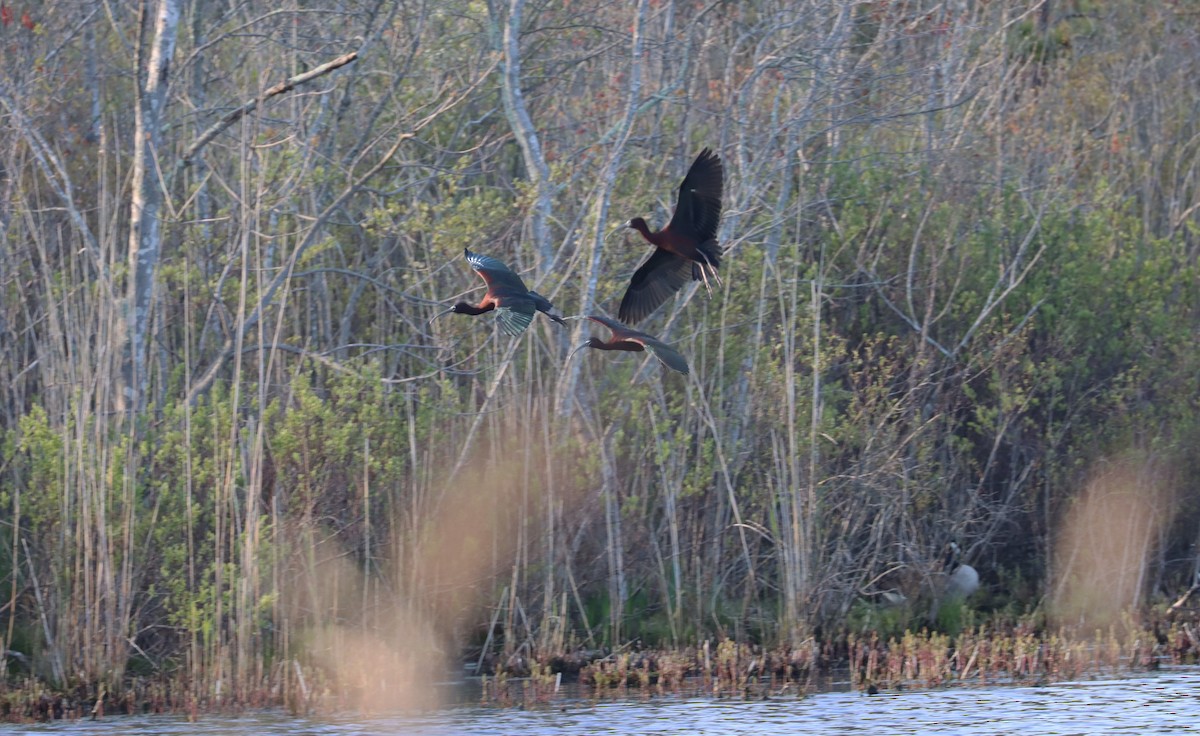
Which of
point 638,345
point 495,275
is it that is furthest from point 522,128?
point 638,345

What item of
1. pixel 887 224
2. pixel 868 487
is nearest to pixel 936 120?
pixel 887 224

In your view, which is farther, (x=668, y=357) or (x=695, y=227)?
(x=695, y=227)

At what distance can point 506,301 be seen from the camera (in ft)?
21.7

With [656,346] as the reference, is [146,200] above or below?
above

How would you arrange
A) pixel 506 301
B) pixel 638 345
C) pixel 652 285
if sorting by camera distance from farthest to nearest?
pixel 652 285 < pixel 638 345 < pixel 506 301

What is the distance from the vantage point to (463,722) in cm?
728

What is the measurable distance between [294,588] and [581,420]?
176cm

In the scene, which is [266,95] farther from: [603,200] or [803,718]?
[803,718]

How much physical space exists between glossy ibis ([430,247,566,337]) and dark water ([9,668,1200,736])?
1.79 metres

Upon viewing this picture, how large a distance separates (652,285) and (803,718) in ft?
6.74

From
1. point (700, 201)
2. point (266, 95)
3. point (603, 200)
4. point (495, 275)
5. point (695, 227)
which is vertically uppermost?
point (266, 95)

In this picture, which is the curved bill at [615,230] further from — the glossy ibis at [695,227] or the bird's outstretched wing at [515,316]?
the bird's outstretched wing at [515,316]

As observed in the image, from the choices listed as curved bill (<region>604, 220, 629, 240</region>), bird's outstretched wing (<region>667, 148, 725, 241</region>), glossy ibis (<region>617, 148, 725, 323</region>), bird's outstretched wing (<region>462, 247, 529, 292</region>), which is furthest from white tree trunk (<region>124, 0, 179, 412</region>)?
bird's outstretched wing (<region>667, 148, 725, 241</region>)

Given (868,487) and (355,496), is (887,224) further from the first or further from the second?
(355,496)
